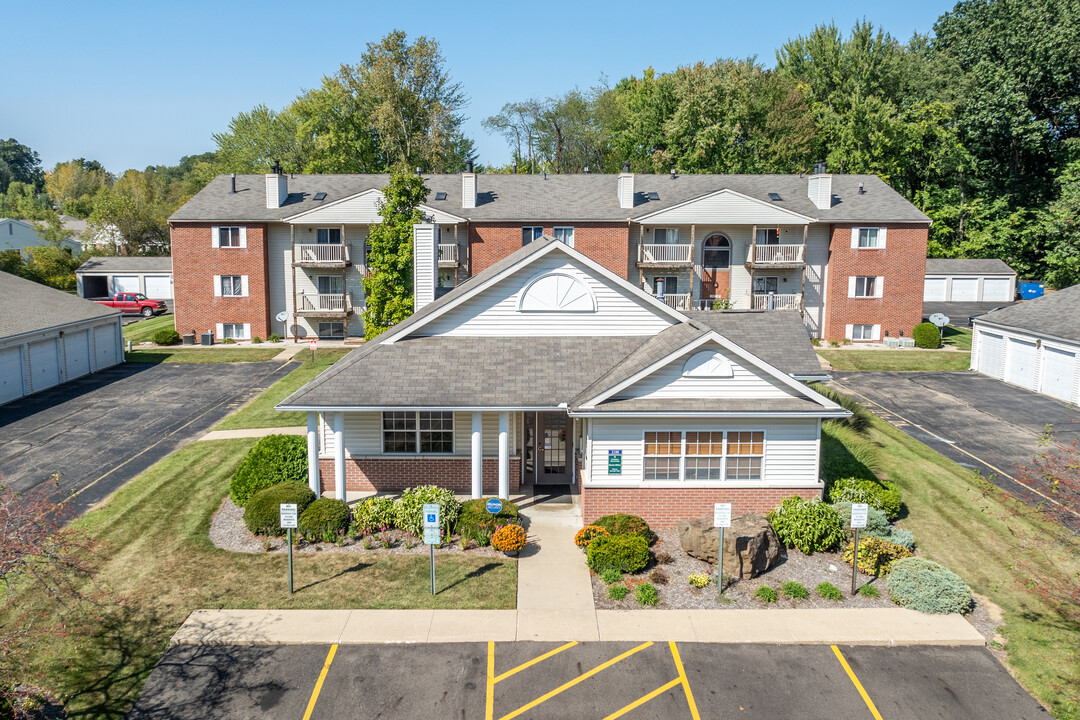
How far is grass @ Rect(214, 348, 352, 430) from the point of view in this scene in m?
26.5

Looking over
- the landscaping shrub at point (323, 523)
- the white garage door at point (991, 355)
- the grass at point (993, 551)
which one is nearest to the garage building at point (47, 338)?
the landscaping shrub at point (323, 523)

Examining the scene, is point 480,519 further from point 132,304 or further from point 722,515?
point 132,304

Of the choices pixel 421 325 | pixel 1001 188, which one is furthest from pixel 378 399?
pixel 1001 188

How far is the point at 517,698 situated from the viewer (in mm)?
11203

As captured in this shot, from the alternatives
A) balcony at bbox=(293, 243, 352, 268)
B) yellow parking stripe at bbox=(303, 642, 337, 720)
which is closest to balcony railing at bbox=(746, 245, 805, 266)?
balcony at bbox=(293, 243, 352, 268)

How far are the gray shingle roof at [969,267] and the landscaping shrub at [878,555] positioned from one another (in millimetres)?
50011

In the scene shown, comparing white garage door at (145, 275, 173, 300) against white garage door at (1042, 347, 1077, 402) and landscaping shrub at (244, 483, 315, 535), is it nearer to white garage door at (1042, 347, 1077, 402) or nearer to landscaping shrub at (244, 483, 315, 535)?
landscaping shrub at (244, 483, 315, 535)

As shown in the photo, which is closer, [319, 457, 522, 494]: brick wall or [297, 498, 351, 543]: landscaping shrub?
[297, 498, 351, 543]: landscaping shrub

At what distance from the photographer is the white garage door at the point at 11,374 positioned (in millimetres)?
28359

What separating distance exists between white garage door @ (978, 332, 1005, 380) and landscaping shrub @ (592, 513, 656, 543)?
26.6 meters

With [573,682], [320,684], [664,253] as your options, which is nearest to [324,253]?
[664,253]

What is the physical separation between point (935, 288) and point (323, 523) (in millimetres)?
58153

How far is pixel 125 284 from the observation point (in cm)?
6066

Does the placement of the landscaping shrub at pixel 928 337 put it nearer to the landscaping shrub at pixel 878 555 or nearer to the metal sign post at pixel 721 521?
the landscaping shrub at pixel 878 555
